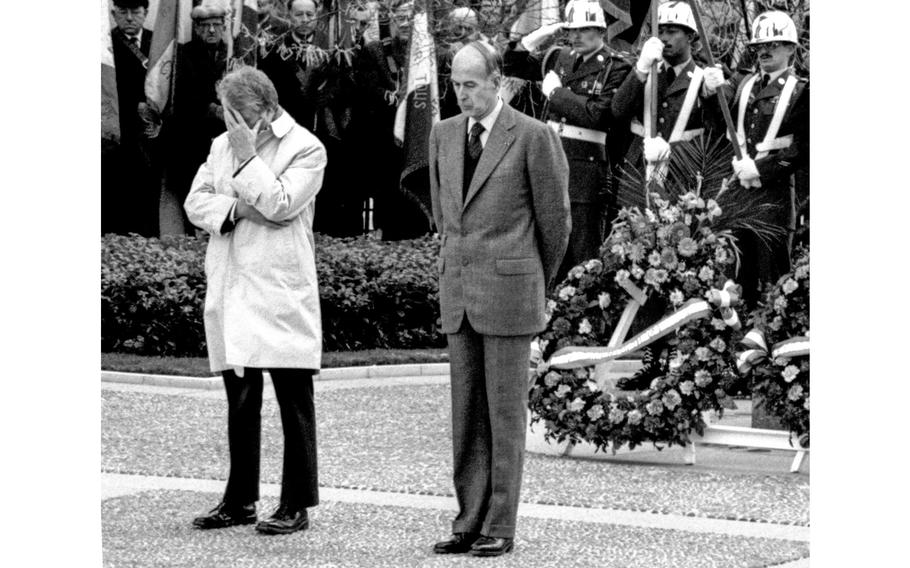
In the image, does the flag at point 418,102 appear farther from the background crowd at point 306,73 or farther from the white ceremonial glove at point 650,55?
the white ceremonial glove at point 650,55

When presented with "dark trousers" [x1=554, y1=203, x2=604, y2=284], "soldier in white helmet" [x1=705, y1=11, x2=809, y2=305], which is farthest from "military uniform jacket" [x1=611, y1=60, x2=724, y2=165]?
"dark trousers" [x1=554, y1=203, x2=604, y2=284]

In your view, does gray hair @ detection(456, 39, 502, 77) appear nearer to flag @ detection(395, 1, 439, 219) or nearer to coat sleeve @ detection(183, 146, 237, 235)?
coat sleeve @ detection(183, 146, 237, 235)

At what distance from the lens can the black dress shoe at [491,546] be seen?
7.00 m

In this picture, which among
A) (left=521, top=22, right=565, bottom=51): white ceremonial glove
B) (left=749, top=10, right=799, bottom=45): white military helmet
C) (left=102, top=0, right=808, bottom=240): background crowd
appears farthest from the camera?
(left=102, top=0, right=808, bottom=240): background crowd

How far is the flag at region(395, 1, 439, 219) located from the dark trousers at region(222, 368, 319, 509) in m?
9.92

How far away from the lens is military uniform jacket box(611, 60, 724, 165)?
41.0ft

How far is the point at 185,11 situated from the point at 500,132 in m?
11.7

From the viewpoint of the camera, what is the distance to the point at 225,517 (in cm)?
770

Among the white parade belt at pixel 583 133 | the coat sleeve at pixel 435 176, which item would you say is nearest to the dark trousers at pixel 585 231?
the white parade belt at pixel 583 133

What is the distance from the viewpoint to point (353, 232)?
66.2 ft

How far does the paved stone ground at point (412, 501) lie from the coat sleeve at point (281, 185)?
130cm

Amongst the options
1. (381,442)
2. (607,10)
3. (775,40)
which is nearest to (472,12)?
(607,10)

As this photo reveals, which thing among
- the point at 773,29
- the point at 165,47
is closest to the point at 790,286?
the point at 773,29

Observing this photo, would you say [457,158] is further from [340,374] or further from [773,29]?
[340,374]
